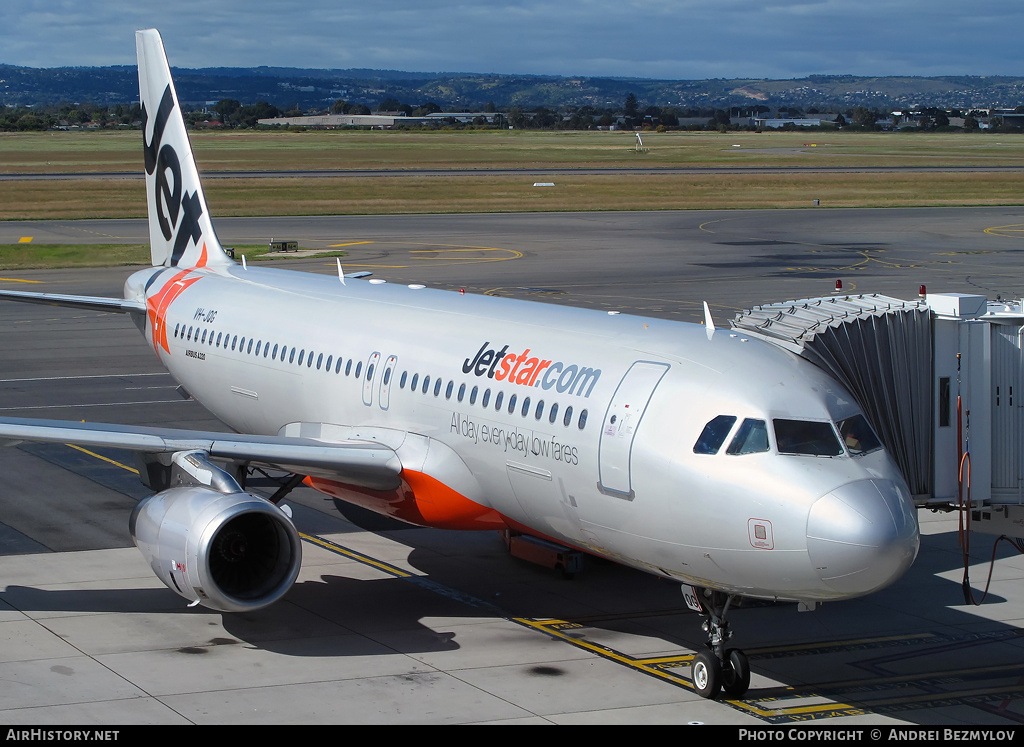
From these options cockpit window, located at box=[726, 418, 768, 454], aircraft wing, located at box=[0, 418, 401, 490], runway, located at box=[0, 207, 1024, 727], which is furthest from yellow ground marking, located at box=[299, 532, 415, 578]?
cockpit window, located at box=[726, 418, 768, 454]

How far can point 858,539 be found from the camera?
12734mm

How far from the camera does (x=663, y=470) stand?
46.5 feet

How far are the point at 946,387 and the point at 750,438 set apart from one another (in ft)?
14.0

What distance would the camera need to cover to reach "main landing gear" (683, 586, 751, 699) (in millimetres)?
14367

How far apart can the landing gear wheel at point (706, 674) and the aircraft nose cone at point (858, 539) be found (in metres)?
1.98

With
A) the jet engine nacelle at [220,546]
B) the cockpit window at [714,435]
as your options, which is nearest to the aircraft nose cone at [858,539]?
the cockpit window at [714,435]

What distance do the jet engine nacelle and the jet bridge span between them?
6742mm

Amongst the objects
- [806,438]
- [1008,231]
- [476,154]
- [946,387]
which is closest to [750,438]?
[806,438]

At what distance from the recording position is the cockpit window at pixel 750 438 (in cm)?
1364

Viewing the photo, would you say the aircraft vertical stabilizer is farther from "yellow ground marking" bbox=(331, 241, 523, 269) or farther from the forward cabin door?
"yellow ground marking" bbox=(331, 241, 523, 269)

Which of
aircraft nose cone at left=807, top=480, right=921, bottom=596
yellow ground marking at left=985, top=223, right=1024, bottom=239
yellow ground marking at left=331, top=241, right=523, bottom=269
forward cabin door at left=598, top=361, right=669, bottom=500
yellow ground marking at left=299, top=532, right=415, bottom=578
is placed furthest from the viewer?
yellow ground marking at left=985, top=223, right=1024, bottom=239

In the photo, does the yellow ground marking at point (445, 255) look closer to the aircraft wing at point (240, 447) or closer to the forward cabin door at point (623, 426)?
the aircraft wing at point (240, 447)

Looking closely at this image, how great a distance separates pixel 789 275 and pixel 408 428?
42452 mm
